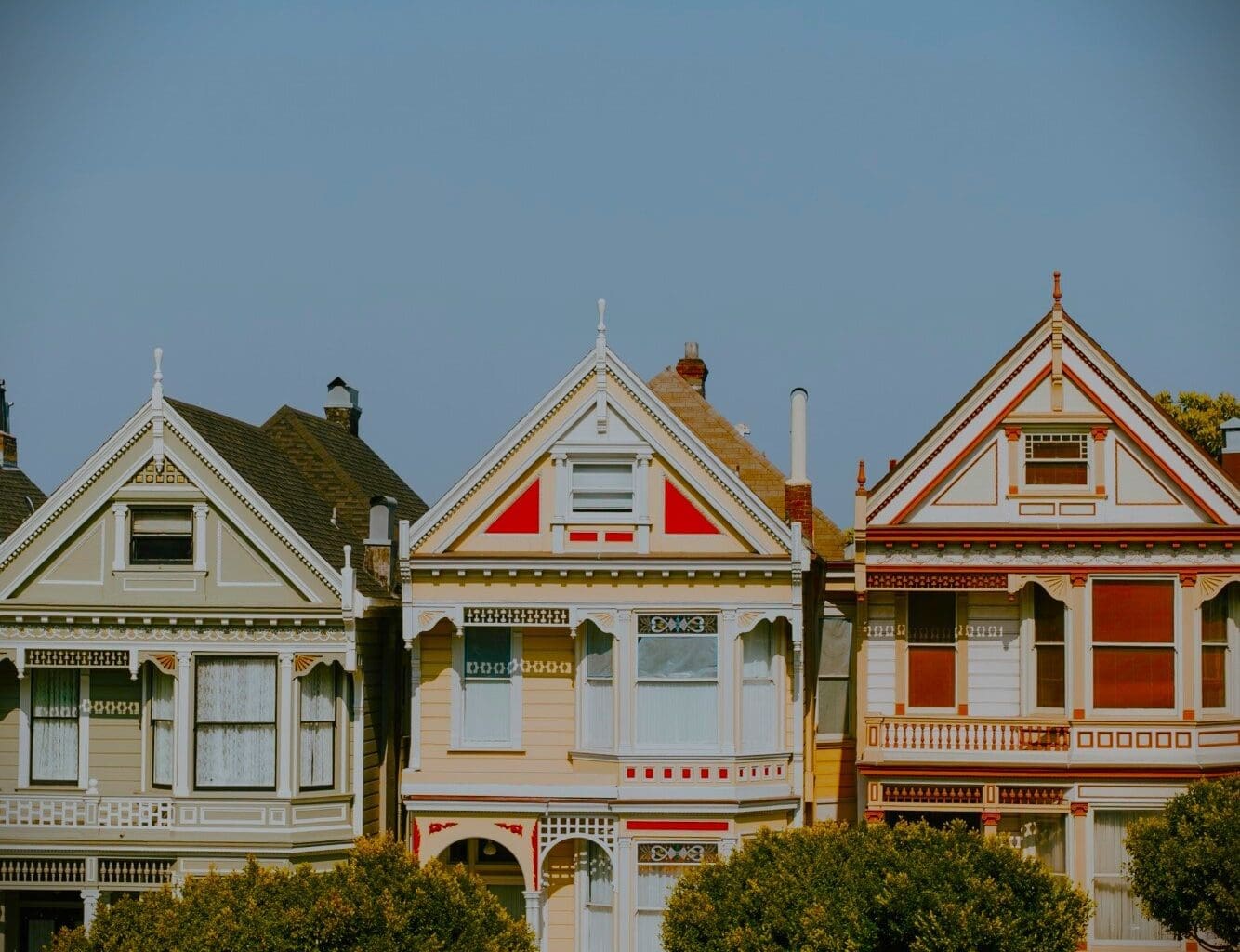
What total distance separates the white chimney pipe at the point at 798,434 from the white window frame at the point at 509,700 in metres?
5.98

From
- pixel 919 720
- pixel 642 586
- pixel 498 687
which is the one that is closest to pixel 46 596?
pixel 498 687

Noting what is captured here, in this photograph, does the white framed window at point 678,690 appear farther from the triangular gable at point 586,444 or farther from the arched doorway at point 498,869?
the arched doorway at point 498,869

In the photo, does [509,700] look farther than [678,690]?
Yes

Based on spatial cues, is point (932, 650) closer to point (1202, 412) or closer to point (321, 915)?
point (321, 915)

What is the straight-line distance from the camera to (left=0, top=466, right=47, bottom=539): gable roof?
129 feet

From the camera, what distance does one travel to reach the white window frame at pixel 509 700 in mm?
35000

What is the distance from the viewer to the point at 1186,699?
34.4 m

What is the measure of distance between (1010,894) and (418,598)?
1154 cm

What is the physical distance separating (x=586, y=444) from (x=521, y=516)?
1.74m

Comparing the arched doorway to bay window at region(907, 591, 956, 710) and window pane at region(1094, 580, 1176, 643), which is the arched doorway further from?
window pane at region(1094, 580, 1176, 643)

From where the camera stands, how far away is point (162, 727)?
34875 millimetres

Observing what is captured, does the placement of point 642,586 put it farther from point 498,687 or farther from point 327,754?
point 327,754

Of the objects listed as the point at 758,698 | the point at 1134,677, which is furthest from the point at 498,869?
the point at 1134,677

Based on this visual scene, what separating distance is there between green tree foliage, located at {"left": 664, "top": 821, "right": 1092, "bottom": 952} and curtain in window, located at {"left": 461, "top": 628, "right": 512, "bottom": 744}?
19.5 feet
